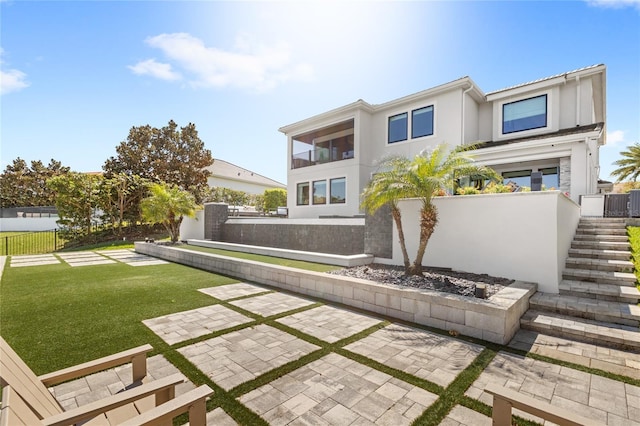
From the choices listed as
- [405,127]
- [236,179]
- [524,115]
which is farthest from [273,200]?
[524,115]

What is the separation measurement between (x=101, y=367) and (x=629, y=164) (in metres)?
34.7

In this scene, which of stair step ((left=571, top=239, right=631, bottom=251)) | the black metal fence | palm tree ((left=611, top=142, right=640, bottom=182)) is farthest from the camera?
palm tree ((left=611, top=142, right=640, bottom=182))

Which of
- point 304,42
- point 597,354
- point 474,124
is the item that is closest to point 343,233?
point 304,42

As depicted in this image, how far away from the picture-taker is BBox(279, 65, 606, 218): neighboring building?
38.4 feet

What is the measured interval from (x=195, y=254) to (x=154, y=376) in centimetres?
797

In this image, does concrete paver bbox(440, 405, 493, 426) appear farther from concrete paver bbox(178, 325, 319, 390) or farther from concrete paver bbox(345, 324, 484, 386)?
concrete paver bbox(178, 325, 319, 390)

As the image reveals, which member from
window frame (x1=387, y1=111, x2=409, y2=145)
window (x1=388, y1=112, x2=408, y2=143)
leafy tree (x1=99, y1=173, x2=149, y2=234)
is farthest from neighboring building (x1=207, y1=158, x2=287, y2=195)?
window (x1=388, y1=112, x2=408, y2=143)

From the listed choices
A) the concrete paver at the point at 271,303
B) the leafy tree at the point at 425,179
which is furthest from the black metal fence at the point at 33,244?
the leafy tree at the point at 425,179

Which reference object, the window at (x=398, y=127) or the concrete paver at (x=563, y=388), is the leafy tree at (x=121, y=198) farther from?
the concrete paver at (x=563, y=388)

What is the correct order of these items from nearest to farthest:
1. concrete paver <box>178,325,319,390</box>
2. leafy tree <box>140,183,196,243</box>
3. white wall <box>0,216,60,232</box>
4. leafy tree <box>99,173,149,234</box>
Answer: concrete paver <box>178,325,319,390</box> < leafy tree <box>140,183,196,243</box> < leafy tree <box>99,173,149,234</box> < white wall <box>0,216,60,232</box>

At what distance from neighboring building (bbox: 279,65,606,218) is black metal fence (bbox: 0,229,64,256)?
15.4m

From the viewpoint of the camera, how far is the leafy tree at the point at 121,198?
20.5 m

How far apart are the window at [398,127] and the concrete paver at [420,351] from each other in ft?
42.4

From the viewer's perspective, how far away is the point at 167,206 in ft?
48.6
